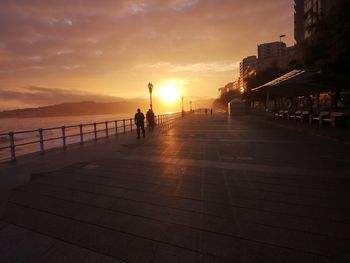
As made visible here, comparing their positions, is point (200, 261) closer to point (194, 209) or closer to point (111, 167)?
point (194, 209)

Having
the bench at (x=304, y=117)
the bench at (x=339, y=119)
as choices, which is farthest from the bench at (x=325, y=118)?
the bench at (x=304, y=117)

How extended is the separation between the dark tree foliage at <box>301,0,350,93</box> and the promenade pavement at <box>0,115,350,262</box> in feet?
21.9

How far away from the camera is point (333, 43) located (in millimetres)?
11258

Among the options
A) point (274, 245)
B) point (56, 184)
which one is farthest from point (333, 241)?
point (56, 184)

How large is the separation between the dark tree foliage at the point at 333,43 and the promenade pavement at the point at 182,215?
667cm

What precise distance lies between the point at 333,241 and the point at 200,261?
1.61 m

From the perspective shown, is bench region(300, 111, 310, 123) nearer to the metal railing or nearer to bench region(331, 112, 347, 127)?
bench region(331, 112, 347, 127)

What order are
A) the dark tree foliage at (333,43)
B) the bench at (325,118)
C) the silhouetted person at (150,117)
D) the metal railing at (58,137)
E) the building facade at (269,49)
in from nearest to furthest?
the metal railing at (58,137), the dark tree foliage at (333,43), the bench at (325,118), the silhouetted person at (150,117), the building facade at (269,49)

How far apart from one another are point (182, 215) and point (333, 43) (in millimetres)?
11284

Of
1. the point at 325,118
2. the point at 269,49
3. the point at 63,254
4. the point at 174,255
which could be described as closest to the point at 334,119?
the point at 325,118

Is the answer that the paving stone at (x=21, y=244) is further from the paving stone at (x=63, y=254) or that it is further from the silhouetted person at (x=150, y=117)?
the silhouetted person at (x=150, y=117)

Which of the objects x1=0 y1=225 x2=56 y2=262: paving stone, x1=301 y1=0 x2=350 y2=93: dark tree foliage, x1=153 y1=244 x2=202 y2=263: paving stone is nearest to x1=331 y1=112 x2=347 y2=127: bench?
x1=301 y1=0 x2=350 y2=93: dark tree foliage

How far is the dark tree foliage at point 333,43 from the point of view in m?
10.9

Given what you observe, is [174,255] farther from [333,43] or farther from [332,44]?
[332,44]
